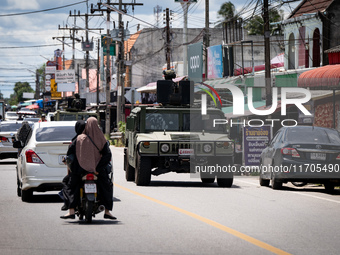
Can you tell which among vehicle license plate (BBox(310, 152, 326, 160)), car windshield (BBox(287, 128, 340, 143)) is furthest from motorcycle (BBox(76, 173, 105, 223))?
car windshield (BBox(287, 128, 340, 143))

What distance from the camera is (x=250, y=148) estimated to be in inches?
969

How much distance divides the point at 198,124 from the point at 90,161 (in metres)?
8.83

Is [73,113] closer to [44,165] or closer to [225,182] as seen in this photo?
[225,182]

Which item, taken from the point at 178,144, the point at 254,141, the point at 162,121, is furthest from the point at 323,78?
the point at 178,144

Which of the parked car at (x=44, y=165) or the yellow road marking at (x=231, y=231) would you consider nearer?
the yellow road marking at (x=231, y=231)

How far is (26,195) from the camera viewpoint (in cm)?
1509

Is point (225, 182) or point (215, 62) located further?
point (215, 62)

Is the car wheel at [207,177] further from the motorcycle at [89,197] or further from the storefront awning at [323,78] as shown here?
the motorcycle at [89,197]

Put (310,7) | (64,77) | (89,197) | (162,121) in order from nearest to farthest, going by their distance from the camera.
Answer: (89,197), (162,121), (310,7), (64,77)

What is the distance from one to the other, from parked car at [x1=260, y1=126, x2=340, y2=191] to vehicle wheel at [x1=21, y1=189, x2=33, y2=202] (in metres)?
6.13

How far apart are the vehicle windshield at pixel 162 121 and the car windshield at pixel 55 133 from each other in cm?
466

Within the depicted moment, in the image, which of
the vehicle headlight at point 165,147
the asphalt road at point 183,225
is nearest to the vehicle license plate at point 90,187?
the asphalt road at point 183,225

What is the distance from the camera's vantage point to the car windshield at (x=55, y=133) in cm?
1512

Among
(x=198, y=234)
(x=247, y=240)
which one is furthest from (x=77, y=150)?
(x=247, y=240)
